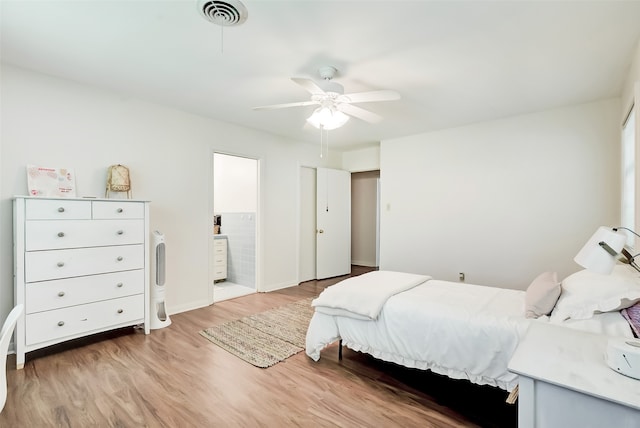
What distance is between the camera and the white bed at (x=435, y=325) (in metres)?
1.79

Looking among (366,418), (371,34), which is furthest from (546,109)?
(366,418)

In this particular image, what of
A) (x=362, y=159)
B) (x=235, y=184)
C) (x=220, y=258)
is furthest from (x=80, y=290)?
(x=362, y=159)

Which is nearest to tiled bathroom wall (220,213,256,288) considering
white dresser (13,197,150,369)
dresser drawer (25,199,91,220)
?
white dresser (13,197,150,369)

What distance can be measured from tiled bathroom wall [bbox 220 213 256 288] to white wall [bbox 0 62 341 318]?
0.30 metres

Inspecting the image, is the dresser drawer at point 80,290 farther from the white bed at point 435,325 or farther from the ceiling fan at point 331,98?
the ceiling fan at point 331,98

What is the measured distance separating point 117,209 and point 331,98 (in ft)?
7.31

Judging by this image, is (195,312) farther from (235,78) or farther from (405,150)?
(405,150)

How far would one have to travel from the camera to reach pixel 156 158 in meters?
3.52

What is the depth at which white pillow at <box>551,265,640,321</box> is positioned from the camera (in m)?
1.50

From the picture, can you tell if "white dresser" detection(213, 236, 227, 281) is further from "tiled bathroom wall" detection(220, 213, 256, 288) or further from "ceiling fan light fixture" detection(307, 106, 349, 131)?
"ceiling fan light fixture" detection(307, 106, 349, 131)

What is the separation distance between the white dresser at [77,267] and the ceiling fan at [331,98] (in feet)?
5.68

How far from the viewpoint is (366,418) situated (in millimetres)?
1832

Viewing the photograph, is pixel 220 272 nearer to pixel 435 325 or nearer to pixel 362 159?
pixel 362 159

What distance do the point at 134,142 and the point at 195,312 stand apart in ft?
6.85
